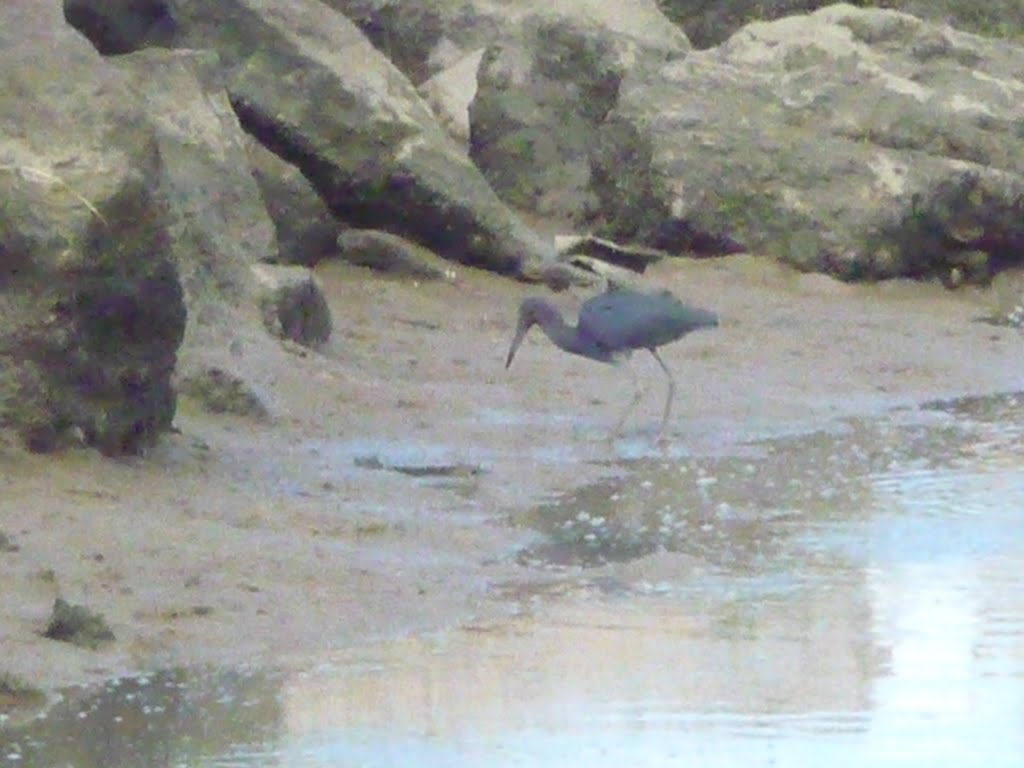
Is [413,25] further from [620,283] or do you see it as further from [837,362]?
[837,362]

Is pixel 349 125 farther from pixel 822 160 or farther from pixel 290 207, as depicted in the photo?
pixel 822 160

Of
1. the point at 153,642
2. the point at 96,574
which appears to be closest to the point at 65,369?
the point at 96,574

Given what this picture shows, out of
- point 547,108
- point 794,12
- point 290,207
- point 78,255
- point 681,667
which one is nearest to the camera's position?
point 681,667

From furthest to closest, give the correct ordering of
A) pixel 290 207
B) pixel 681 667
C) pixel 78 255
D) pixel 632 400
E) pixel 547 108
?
1. pixel 547 108
2. pixel 290 207
3. pixel 632 400
4. pixel 78 255
5. pixel 681 667

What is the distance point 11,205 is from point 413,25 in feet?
27.6

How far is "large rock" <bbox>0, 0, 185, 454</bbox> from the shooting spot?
691 cm

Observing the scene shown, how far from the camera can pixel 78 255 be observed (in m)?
6.91

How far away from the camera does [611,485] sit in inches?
319

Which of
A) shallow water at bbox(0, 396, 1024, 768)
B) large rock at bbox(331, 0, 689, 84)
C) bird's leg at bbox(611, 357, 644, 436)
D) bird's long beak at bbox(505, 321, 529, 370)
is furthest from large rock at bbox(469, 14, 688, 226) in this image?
shallow water at bbox(0, 396, 1024, 768)

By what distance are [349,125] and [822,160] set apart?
291cm

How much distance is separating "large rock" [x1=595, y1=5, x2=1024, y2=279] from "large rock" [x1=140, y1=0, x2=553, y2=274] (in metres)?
1.42

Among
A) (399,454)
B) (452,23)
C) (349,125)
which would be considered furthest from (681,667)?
(452,23)

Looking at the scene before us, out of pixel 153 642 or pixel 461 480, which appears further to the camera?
pixel 461 480

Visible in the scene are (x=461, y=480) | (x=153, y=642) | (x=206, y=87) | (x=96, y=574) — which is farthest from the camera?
(x=206, y=87)
